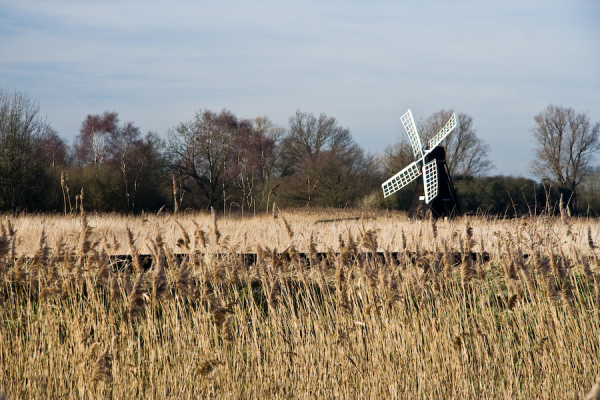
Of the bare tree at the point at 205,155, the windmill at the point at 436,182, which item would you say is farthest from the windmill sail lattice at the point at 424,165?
the bare tree at the point at 205,155

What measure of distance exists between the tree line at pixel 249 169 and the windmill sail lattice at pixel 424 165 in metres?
2.04

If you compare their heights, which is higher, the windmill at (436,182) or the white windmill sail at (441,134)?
the white windmill sail at (441,134)

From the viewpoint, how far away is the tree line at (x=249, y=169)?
22875mm

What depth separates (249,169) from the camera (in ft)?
111

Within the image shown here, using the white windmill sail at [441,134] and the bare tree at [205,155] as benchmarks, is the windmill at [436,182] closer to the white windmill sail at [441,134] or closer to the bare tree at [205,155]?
the white windmill sail at [441,134]

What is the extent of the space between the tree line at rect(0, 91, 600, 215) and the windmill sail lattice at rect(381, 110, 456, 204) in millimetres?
2044

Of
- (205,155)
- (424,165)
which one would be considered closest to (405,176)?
(424,165)

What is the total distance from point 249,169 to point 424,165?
51.5 ft

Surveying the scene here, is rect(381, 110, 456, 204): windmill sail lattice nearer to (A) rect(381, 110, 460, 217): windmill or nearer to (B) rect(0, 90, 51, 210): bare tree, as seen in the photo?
(A) rect(381, 110, 460, 217): windmill

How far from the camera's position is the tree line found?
22875 mm

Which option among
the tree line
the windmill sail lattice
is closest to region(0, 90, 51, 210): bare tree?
the tree line

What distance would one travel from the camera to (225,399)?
3957mm

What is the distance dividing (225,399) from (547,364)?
8.00 ft

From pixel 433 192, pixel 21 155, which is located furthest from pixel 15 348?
pixel 21 155
